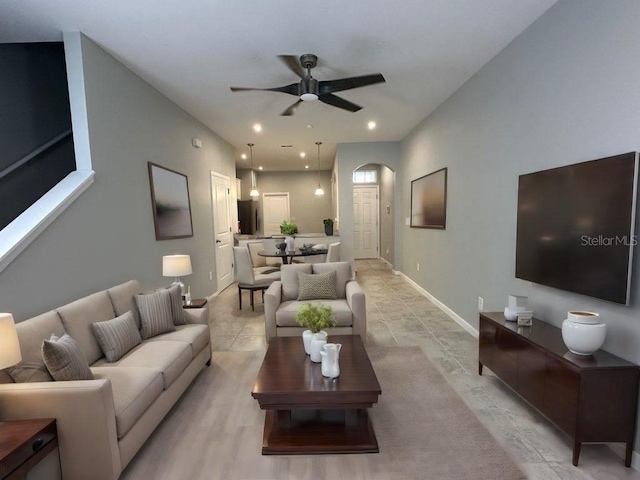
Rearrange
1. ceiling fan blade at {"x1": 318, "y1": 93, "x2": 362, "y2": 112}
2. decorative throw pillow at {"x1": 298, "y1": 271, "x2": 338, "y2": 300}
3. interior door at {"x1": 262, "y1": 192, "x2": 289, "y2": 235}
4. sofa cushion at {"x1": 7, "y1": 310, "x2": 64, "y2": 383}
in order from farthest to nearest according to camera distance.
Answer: interior door at {"x1": 262, "y1": 192, "x2": 289, "y2": 235}, decorative throw pillow at {"x1": 298, "y1": 271, "x2": 338, "y2": 300}, ceiling fan blade at {"x1": 318, "y1": 93, "x2": 362, "y2": 112}, sofa cushion at {"x1": 7, "y1": 310, "x2": 64, "y2": 383}

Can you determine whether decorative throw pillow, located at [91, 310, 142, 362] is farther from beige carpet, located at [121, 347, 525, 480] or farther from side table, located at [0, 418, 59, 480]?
side table, located at [0, 418, 59, 480]

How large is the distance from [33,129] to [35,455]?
2.98 metres

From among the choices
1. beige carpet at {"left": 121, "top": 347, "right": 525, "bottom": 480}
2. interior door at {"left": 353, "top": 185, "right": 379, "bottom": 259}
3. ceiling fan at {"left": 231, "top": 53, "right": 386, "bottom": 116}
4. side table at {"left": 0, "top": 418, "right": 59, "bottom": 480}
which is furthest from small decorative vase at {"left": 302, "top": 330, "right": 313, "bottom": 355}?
interior door at {"left": 353, "top": 185, "right": 379, "bottom": 259}

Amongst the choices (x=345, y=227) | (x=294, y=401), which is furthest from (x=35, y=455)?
(x=345, y=227)

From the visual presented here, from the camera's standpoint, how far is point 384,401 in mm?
2240

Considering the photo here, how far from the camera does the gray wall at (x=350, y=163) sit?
6.31 meters

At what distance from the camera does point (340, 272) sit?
11.5 feet

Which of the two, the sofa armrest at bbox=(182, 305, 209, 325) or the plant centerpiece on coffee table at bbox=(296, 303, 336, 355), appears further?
the sofa armrest at bbox=(182, 305, 209, 325)

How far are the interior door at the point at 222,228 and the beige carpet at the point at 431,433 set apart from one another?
3.85m

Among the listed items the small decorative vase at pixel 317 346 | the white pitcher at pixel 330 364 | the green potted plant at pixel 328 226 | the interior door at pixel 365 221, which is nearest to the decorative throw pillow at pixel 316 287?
the small decorative vase at pixel 317 346

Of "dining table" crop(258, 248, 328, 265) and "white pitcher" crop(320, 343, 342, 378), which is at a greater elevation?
"dining table" crop(258, 248, 328, 265)

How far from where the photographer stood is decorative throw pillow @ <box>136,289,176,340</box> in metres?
2.47

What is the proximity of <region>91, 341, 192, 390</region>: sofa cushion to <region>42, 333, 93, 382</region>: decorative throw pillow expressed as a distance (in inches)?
15.7

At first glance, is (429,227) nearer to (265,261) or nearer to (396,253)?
(396,253)
